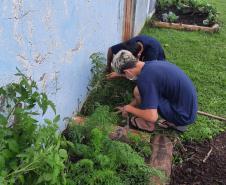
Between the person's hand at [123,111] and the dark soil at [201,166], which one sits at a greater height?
the person's hand at [123,111]

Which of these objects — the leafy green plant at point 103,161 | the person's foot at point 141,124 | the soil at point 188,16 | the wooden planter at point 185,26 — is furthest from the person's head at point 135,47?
the soil at point 188,16

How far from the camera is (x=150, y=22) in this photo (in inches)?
329

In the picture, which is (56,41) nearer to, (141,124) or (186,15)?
(141,124)

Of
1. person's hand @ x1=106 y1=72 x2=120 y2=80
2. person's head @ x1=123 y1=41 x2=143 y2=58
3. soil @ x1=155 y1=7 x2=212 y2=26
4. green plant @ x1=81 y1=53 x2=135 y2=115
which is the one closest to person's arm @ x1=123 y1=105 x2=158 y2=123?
green plant @ x1=81 y1=53 x2=135 y2=115

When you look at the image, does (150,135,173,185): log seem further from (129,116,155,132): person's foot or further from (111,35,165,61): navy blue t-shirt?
(111,35,165,61): navy blue t-shirt

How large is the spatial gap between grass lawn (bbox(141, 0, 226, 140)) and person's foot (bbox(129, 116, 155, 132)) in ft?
1.63

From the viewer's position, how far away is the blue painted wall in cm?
269

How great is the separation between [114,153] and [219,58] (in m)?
4.14

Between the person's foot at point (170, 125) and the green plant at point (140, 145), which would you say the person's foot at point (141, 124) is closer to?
the person's foot at point (170, 125)

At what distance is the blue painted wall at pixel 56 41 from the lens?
2693mm

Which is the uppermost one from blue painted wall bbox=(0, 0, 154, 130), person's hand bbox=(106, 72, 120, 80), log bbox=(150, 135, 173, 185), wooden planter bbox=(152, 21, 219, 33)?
blue painted wall bbox=(0, 0, 154, 130)

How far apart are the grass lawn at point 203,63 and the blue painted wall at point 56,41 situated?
4.99 feet

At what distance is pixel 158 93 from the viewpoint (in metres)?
4.14

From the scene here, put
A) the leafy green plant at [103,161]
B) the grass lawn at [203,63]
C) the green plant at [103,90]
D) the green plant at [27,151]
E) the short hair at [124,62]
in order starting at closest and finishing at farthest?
the green plant at [27,151] < the leafy green plant at [103,161] < the short hair at [124,62] < the green plant at [103,90] < the grass lawn at [203,63]
